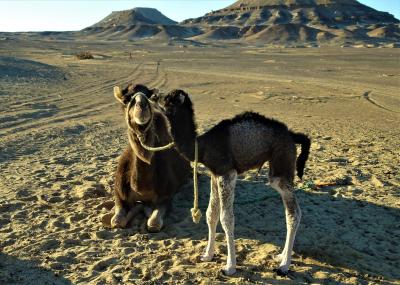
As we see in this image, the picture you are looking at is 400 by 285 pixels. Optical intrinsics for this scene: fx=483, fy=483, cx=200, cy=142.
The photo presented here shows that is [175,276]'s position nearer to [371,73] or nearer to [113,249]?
[113,249]

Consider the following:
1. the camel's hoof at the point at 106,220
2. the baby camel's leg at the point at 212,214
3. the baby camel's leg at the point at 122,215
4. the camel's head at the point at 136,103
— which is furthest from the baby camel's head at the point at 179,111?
the camel's hoof at the point at 106,220

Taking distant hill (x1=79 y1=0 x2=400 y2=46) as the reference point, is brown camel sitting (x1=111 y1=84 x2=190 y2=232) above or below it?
below

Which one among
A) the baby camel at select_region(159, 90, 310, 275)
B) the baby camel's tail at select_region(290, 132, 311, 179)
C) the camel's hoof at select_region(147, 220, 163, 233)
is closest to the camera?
the baby camel at select_region(159, 90, 310, 275)

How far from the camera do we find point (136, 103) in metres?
5.52

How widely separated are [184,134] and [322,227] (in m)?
3.07

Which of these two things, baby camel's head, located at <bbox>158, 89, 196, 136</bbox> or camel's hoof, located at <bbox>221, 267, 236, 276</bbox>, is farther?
camel's hoof, located at <bbox>221, 267, 236, 276</bbox>

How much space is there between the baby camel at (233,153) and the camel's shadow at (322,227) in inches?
33.7

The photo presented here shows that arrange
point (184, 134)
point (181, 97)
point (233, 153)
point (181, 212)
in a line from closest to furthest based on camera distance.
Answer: point (181, 97) < point (184, 134) < point (233, 153) < point (181, 212)

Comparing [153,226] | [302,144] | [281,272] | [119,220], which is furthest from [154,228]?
[302,144]

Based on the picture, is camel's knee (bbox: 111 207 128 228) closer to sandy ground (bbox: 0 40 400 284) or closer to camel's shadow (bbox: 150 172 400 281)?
sandy ground (bbox: 0 40 400 284)

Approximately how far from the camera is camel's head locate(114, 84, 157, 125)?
553cm

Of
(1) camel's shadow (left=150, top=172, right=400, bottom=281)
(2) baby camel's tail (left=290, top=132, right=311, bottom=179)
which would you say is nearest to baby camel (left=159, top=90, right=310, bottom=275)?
(2) baby camel's tail (left=290, top=132, right=311, bottom=179)

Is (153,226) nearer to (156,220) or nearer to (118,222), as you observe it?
(156,220)

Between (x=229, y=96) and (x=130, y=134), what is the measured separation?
16.5 meters
